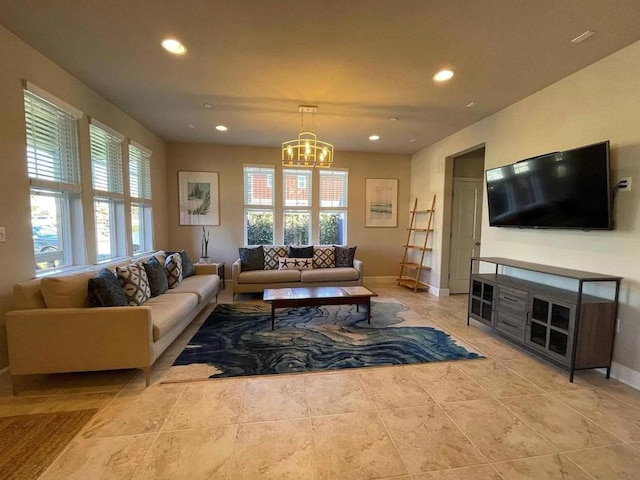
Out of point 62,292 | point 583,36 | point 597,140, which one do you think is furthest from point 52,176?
point 597,140

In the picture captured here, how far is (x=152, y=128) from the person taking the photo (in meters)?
4.68

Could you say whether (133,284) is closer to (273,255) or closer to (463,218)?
(273,255)

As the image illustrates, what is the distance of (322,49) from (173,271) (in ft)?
10.5

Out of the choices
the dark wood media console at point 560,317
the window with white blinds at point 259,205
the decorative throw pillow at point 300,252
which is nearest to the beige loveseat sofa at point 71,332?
the decorative throw pillow at point 300,252

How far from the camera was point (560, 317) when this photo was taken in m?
2.59

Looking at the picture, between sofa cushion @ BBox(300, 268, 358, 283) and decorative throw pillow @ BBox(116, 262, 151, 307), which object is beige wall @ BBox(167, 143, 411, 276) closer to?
sofa cushion @ BBox(300, 268, 358, 283)

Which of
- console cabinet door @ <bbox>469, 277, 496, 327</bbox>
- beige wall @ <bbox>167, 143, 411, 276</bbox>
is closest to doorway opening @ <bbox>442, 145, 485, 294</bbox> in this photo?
beige wall @ <bbox>167, 143, 411, 276</bbox>

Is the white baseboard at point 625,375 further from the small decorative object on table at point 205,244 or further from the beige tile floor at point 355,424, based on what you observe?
the small decorative object on table at point 205,244

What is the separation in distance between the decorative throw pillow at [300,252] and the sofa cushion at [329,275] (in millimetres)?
462

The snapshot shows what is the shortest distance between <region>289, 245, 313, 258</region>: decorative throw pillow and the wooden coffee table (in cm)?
156

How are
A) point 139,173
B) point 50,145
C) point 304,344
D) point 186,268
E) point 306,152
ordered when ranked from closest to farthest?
point 50,145 < point 304,344 < point 306,152 < point 186,268 < point 139,173

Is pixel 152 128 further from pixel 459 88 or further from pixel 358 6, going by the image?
pixel 459 88

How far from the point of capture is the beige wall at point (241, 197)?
5578 millimetres

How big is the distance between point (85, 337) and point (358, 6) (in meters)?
3.14
